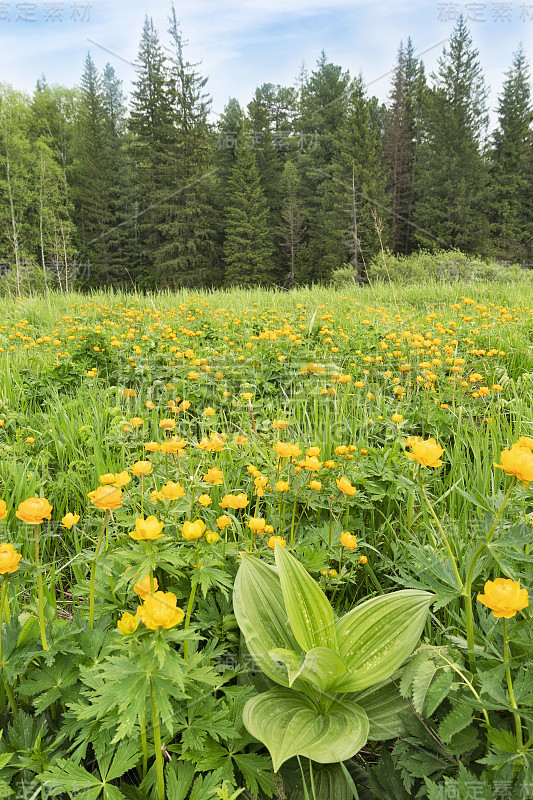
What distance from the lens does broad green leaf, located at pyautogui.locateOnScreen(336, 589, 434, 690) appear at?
88 centimetres

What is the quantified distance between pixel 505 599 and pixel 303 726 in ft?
1.64

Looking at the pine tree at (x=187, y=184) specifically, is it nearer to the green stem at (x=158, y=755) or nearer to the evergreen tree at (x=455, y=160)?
the evergreen tree at (x=455, y=160)

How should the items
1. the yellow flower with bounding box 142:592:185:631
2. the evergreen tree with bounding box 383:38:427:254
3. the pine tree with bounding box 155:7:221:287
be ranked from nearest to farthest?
the yellow flower with bounding box 142:592:185:631 → the pine tree with bounding box 155:7:221:287 → the evergreen tree with bounding box 383:38:427:254

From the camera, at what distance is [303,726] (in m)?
0.86

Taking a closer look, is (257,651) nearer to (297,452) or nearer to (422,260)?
(297,452)

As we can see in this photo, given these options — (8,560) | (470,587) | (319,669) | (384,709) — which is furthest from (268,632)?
(8,560)

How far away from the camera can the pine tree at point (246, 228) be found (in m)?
23.5

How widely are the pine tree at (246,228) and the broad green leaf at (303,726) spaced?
2359cm

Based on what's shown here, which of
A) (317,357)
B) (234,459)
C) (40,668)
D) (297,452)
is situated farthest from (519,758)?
(317,357)

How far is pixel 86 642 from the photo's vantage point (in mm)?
903

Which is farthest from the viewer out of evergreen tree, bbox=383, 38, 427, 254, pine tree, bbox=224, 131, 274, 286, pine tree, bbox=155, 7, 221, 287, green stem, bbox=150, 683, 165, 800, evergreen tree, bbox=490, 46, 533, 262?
evergreen tree, bbox=383, 38, 427, 254

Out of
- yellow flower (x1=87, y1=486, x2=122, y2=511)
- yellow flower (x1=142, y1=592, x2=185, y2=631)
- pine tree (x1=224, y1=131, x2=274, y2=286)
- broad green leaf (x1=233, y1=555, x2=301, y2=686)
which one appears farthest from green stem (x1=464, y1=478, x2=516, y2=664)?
pine tree (x1=224, y1=131, x2=274, y2=286)

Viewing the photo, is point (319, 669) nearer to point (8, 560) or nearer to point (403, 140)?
point (8, 560)

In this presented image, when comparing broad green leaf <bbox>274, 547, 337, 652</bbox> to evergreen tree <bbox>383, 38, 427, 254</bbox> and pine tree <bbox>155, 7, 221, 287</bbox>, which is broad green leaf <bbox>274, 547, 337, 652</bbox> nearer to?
pine tree <bbox>155, 7, 221, 287</bbox>
